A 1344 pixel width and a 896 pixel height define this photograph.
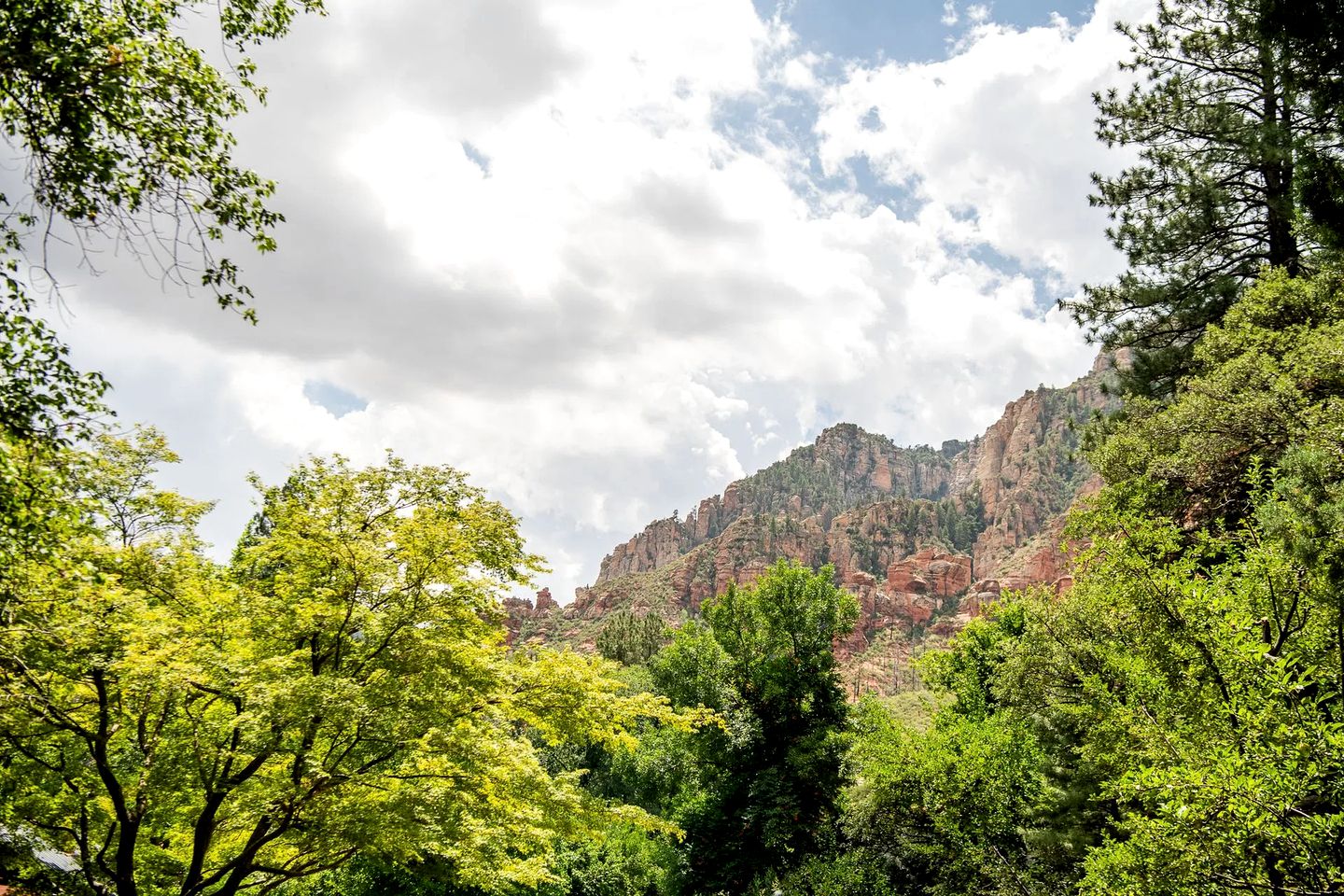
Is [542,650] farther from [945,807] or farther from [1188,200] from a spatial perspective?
[1188,200]

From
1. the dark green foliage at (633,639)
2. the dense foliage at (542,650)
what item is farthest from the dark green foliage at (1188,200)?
the dark green foliage at (633,639)

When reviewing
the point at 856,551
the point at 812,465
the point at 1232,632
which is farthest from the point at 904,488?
the point at 1232,632

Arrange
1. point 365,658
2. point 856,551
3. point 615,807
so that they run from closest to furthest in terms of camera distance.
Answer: point 365,658 < point 615,807 < point 856,551

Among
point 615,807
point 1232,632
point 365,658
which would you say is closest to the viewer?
point 1232,632

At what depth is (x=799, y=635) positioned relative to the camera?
19.2 meters

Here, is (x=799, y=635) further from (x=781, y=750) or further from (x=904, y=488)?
(x=904, y=488)

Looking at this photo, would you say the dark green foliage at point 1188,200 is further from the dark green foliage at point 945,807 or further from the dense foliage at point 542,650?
the dark green foliage at point 945,807

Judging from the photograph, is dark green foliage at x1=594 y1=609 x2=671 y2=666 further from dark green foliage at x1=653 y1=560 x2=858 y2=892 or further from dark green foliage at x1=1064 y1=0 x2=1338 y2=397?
dark green foliage at x1=1064 y1=0 x2=1338 y2=397

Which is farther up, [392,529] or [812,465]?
[812,465]

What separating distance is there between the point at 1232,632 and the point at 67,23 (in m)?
10.9

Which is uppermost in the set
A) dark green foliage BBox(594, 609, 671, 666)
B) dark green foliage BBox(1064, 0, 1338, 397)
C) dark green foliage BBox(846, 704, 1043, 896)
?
dark green foliage BBox(1064, 0, 1338, 397)

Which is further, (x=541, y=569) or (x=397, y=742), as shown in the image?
(x=541, y=569)

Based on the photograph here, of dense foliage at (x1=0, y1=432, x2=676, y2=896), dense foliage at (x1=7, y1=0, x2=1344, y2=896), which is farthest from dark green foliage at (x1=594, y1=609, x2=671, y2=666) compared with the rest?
dense foliage at (x1=0, y1=432, x2=676, y2=896)

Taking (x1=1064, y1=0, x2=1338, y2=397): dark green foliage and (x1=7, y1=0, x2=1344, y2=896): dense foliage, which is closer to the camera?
(x1=7, y1=0, x2=1344, y2=896): dense foliage
